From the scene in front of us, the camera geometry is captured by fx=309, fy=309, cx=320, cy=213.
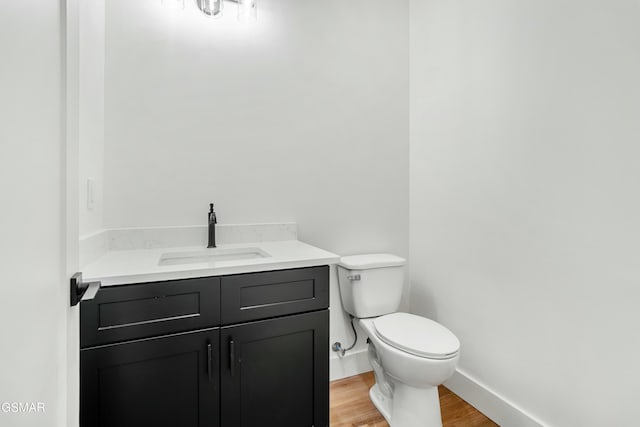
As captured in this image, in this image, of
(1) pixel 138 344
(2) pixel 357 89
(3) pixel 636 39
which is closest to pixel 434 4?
(2) pixel 357 89

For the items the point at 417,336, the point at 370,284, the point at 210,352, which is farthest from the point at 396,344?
the point at 210,352

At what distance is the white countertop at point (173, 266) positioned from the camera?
1037mm

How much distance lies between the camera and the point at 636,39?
1.08 metres

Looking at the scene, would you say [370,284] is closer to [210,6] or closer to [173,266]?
[173,266]

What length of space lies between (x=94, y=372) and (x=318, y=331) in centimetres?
79

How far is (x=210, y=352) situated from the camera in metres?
1.13

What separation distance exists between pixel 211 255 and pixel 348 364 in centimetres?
113

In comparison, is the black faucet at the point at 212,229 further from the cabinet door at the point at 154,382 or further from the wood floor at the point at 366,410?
the wood floor at the point at 366,410

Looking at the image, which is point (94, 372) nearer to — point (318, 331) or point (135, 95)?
point (318, 331)

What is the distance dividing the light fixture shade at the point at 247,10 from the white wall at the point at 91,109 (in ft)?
2.11

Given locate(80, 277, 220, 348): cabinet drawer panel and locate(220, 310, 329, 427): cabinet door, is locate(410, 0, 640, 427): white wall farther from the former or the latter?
locate(80, 277, 220, 348): cabinet drawer panel

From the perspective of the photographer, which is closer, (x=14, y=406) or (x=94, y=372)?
(x=14, y=406)

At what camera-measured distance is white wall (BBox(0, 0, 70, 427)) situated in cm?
40

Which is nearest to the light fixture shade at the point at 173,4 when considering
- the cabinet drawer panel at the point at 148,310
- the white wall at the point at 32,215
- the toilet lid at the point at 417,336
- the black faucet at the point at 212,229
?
the black faucet at the point at 212,229
